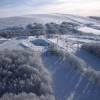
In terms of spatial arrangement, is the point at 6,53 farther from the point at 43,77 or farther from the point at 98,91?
the point at 98,91

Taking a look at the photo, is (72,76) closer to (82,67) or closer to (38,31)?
(82,67)

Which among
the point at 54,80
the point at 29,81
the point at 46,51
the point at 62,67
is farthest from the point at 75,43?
the point at 29,81

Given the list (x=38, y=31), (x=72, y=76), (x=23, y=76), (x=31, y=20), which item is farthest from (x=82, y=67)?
(x=31, y=20)

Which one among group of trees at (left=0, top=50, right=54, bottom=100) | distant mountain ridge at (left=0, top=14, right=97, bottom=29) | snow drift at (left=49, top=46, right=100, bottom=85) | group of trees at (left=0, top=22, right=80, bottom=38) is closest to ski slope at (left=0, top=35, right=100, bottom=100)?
snow drift at (left=49, top=46, right=100, bottom=85)

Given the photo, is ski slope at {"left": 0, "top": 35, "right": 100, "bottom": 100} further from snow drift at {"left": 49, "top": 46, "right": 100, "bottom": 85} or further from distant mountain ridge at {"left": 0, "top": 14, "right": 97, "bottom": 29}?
distant mountain ridge at {"left": 0, "top": 14, "right": 97, "bottom": 29}

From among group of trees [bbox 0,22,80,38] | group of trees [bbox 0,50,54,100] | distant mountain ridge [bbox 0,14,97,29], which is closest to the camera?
group of trees [bbox 0,50,54,100]

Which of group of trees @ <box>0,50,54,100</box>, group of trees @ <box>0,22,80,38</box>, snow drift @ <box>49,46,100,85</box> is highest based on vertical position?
group of trees @ <box>0,50,54,100</box>

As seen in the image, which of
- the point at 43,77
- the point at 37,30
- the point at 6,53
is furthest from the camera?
the point at 37,30

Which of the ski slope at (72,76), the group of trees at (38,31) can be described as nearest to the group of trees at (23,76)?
the ski slope at (72,76)

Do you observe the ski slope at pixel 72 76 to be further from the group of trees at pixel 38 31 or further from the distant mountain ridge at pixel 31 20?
the distant mountain ridge at pixel 31 20
